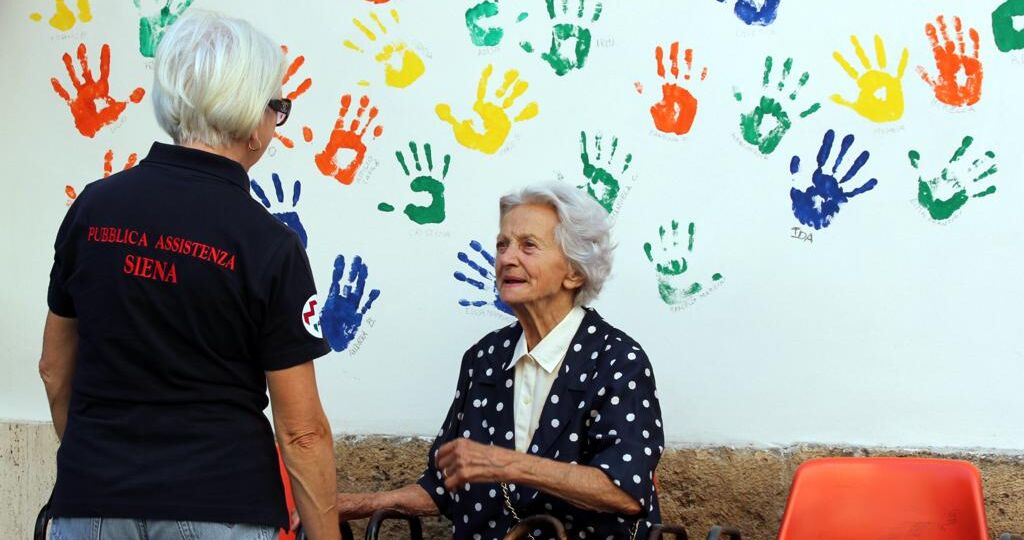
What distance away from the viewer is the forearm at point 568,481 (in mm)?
2805

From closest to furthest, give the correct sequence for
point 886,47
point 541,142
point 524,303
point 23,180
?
point 524,303 < point 886,47 < point 541,142 < point 23,180

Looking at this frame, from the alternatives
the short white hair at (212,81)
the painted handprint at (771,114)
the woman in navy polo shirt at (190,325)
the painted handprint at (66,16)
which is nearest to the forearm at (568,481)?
the woman in navy polo shirt at (190,325)

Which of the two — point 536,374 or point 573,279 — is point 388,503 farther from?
point 573,279

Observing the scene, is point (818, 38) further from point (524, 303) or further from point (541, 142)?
point (524, 303)

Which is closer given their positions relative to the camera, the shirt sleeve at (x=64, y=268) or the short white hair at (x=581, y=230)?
the shirt sleeve at (x=64, y=268)

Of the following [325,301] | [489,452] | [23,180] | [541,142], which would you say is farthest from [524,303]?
[23,180]

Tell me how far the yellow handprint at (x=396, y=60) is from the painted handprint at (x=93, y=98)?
907 mm

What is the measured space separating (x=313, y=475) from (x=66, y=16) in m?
2.71

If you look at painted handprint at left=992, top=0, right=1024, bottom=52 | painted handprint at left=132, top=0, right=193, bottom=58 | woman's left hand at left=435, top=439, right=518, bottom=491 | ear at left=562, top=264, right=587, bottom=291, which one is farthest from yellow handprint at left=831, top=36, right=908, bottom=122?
painted handprint at left=132, top=0, right=193, bottom=58

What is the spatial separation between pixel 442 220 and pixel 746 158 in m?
0.99

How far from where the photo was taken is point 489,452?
279 centimetres

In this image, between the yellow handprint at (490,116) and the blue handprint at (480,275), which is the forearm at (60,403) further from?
the yellow handprint at (490,116)

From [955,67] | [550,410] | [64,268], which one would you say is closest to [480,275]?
[550,410]

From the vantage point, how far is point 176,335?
7.14 ft
